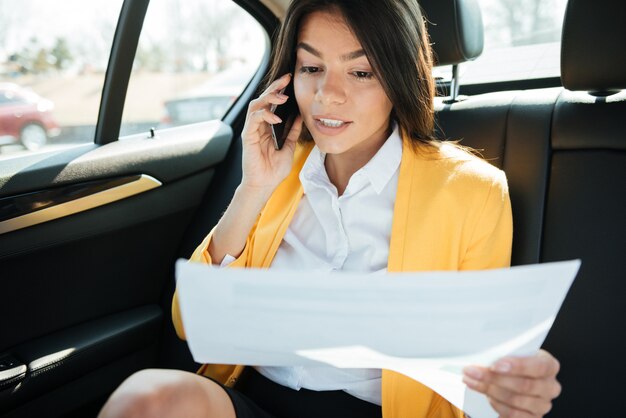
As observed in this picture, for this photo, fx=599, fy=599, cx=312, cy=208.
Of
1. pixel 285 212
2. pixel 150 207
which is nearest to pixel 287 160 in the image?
pixel 285 212

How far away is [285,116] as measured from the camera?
1500 millimetres

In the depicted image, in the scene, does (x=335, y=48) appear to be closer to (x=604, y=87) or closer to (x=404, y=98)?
(x=404, y=98)

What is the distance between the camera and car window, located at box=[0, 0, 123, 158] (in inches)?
74.8

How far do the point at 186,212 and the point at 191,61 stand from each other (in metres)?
2.54

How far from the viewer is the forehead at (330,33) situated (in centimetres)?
126

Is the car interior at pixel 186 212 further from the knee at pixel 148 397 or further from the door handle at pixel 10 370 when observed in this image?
the knee at pixel 148 397

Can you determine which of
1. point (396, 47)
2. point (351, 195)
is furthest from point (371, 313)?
point (396, 47)

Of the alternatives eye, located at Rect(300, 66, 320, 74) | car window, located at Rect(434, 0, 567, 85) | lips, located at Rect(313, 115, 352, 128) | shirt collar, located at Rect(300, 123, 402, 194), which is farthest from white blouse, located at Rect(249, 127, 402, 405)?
car window, located at Rect(434, 0, 567, 85)

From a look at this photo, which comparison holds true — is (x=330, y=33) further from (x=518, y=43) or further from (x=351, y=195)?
(x=518, y=43)

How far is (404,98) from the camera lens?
4.27 ft

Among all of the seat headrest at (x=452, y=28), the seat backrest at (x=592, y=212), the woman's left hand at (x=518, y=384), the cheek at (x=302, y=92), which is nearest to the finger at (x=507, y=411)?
the woman's left hand at (x=518, y=384)

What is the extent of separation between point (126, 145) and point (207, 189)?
0.31m

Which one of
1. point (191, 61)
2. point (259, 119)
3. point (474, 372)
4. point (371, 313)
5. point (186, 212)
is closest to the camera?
point (371, 313)

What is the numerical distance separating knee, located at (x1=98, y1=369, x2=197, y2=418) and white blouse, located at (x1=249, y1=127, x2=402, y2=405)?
0.30 m
